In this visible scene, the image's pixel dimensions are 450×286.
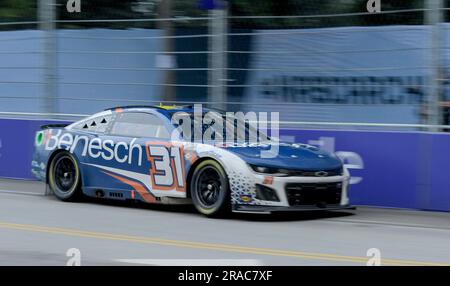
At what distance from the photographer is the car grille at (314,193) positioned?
34.3 feet

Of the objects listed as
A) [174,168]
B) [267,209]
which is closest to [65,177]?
[174,168]

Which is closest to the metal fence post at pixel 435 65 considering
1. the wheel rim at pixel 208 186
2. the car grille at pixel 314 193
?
the car grille at pixel 314 193

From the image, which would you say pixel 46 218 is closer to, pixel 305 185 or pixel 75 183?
pixel 75 183

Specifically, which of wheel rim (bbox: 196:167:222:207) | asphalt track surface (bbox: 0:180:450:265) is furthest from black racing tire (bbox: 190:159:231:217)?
asphalt track surface (bbox: 0:180:450:265)

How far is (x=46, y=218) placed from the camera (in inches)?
428

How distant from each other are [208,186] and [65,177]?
270 cm

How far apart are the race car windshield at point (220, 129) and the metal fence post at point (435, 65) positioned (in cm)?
241

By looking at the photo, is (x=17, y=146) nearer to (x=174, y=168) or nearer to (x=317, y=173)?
(x=174, y=168)

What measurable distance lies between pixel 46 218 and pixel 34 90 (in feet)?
19.7

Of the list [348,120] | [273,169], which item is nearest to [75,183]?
[273,169]

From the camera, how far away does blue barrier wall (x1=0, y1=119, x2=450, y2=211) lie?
1198 cm

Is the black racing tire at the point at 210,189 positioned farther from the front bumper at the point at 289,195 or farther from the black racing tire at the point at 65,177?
the black racing tire at the point at 65,177

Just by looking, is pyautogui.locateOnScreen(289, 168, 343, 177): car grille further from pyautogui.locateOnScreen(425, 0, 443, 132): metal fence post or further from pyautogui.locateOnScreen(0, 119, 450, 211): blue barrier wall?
pyautogui.locateOnScreen(425, 0, 443, 132): metal fence post

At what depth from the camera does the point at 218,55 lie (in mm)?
14375
